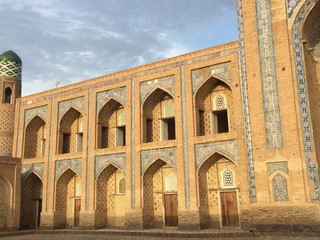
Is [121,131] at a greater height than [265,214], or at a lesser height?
greater

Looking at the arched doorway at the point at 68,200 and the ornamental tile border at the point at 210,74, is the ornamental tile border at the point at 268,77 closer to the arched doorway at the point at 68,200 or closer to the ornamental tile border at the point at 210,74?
the ornamental tile border at the point at 210,74

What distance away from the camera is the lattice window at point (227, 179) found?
12470 millimetres

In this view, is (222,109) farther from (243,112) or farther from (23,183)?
(23,183)

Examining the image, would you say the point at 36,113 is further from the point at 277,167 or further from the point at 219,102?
the point at 277,167

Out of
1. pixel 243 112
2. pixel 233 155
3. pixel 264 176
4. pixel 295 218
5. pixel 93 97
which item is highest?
pixel 93 97

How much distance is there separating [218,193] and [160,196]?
230 cm

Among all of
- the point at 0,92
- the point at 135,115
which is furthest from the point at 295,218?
the point at 0,92

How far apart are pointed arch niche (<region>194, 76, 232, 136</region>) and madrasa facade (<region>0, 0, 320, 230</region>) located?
39 mm

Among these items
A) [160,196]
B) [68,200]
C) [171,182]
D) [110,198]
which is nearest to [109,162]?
[110,198]

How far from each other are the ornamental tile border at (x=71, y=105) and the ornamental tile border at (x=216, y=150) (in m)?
5.78

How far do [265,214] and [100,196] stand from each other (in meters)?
6.95

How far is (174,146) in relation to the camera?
12945 millimetres

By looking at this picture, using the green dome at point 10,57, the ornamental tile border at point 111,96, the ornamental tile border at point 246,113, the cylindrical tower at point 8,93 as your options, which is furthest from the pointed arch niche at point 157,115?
the green dome at point 10,57

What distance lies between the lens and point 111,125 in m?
15.6
